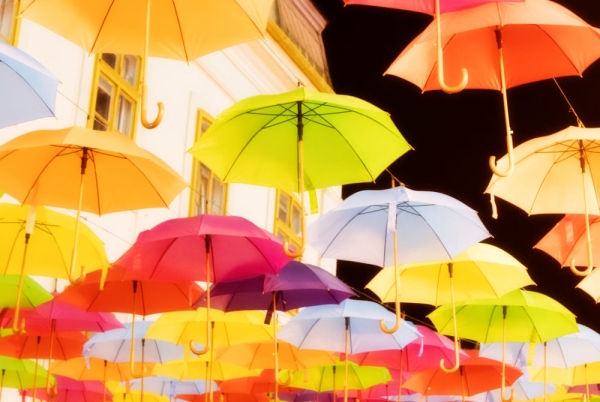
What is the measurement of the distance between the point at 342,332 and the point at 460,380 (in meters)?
1.89

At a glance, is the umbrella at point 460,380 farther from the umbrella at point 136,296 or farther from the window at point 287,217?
the window at point 287,217

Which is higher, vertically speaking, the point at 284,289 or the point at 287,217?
the point at 287,217

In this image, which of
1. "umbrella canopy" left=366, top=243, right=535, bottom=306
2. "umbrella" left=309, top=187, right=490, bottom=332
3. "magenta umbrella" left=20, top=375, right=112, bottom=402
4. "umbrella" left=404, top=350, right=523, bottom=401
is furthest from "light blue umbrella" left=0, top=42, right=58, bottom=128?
"umbrella" left=404, top=350, right=523, bottom=401

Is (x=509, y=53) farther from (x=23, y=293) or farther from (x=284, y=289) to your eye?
(x=23, y=293)

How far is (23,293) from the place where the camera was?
291 inches

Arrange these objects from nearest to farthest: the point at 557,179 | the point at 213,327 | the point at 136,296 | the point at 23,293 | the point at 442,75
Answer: the point at 442,75 → the point at 557,179 → the point at 23,293 → the point at 136,296 → the point at 213,327

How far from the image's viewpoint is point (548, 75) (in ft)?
18.3

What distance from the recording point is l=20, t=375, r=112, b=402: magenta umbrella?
9562mm

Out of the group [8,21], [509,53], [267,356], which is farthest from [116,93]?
[509,53]

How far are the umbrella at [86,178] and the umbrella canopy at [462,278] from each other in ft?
8.02

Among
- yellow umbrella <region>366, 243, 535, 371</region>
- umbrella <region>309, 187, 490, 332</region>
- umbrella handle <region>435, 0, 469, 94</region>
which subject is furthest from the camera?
yellow umbrella <region>366, 243, 535, 371</region>

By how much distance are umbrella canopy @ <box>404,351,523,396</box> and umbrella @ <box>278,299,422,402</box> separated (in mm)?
1112

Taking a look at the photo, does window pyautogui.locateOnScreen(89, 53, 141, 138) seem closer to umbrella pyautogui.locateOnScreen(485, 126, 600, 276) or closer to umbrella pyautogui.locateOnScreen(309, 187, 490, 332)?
umbrella pyautogui.locateOnScreen(309, 187, 490, 332)

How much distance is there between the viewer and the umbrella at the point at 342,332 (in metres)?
8.16
